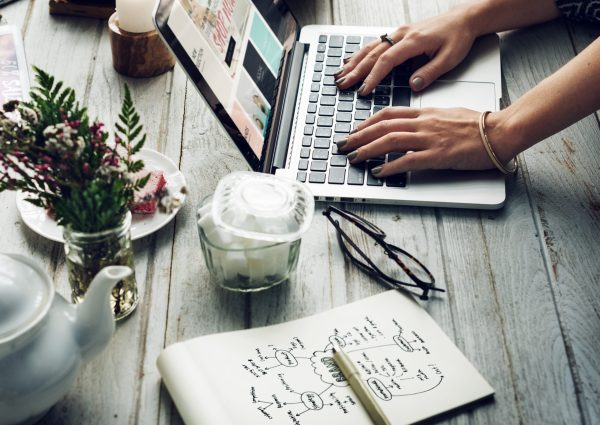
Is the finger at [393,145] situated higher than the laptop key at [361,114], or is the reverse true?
the finger at [393,145]

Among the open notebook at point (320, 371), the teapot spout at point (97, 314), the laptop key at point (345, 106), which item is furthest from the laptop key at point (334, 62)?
the teapot spout at point (97, 314)

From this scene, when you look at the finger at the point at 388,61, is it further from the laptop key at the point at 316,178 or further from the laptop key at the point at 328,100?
the laptop key at the point at 316,178

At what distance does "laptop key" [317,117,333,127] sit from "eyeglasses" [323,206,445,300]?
19 cm

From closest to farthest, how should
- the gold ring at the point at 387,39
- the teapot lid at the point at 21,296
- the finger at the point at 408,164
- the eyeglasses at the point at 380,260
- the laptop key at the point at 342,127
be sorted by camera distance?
the teapot lid at the point at 21,296, the eyeglasses at the point at 380,260, the finger at the point at 408,164, the laptop key at the point at 342,127, the gold ring at the point at 387,39

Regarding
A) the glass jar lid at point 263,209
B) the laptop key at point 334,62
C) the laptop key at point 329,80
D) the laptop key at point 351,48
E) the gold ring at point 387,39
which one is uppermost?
the glass jar lid at point 263,209

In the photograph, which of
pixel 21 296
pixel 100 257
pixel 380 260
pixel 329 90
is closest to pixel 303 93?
pixel 329 90

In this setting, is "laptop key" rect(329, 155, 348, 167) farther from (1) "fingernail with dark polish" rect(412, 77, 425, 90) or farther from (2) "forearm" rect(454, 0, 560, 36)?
(2) "forearm" rect(454, 0, 560, 36)

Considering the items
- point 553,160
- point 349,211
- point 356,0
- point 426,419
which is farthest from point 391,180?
point 356,0

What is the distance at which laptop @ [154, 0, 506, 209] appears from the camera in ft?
3.56

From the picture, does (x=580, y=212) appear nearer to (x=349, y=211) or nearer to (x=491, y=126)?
(x=491, y=126)

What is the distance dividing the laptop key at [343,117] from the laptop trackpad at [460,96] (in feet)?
0.38

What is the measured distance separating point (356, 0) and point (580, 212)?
0.63 m

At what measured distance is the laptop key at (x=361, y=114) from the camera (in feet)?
4.09

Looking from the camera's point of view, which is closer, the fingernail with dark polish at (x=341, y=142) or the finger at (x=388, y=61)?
the fingernail with dark polish at (x=341, y=142)
